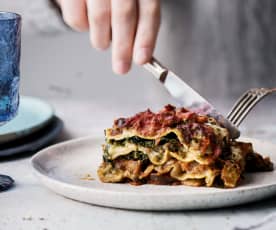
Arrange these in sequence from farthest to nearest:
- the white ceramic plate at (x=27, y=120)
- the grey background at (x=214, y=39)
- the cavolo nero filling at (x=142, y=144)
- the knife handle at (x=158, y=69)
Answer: the grey background at (x=214, y=39) → the white ceramic plate at (x=27, y=120) → the knife handle at (x=158, y=69) → the cavolo nero filling at (x=142, y=144)

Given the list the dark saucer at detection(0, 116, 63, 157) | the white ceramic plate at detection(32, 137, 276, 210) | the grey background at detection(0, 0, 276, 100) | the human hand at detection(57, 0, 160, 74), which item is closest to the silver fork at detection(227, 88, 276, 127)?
the white ceramic plate at detection(32, 137, 276, 210)

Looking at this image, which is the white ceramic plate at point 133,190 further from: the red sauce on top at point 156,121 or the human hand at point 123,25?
the human hand at point 123,25

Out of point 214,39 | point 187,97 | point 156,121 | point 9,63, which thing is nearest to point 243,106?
point 187,97

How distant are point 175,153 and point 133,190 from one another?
0.11 meters

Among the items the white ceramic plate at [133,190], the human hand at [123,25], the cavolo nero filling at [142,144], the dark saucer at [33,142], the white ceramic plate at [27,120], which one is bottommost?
the dark saucer at [33,142]

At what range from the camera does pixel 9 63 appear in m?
1.64

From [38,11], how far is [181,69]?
511 mm

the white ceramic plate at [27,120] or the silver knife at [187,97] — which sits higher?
the silver knife at [187,97]

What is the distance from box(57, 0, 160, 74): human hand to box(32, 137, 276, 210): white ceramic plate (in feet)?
0.80

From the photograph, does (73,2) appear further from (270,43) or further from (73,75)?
(73,75)

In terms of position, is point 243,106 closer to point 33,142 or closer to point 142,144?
point 142,144

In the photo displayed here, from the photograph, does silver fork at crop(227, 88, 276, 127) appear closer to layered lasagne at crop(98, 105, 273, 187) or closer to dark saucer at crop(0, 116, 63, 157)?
layered lasagne at crop(98, 105, 273, 187)

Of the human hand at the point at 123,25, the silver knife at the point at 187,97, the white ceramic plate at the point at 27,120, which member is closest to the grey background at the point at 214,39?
the white ceramic plate at the point at 27,120

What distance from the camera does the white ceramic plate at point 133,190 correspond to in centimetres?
149
